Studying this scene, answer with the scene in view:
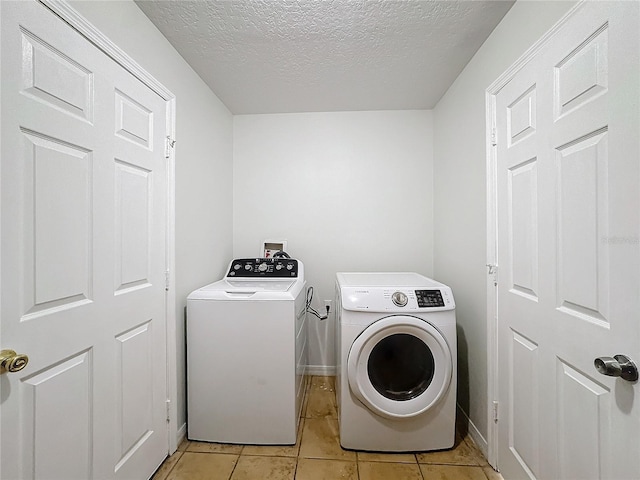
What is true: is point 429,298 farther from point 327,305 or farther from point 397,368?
point 327,305

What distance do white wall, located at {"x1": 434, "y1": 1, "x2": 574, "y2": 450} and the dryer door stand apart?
0.27 meters

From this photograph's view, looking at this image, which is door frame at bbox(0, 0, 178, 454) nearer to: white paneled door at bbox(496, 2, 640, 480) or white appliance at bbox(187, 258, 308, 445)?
white appliance at bbox(187, 258, 308, 445)

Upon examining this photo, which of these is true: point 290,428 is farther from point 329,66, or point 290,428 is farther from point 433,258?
point 329,66

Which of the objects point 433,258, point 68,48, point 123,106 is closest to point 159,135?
point 123,106

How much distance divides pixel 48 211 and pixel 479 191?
6.58 feet

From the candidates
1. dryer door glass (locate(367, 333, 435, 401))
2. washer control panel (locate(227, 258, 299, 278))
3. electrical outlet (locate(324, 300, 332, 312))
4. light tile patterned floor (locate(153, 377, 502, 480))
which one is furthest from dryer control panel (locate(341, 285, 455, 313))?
electrical outlet (locate(324, 300, 332, 312))

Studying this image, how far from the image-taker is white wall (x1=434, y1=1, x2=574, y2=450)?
4.63ft

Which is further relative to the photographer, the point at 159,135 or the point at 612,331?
the point at 159,135

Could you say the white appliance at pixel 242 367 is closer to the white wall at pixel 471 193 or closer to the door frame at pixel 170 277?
the door frame at pixel 170 277

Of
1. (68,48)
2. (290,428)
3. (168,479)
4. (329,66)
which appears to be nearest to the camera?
(68,48)

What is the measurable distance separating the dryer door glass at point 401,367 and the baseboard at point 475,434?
1.45 feet

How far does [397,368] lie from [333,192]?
1.54 m

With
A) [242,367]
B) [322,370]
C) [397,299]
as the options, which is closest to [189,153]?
[242,367]

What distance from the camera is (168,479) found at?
1464 mm
